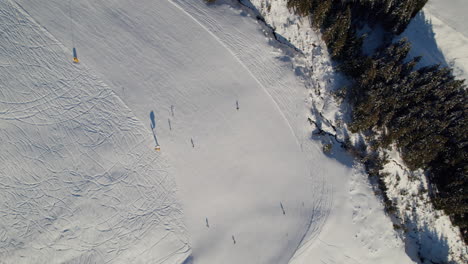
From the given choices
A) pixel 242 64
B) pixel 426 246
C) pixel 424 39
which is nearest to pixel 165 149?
pixel 242 64

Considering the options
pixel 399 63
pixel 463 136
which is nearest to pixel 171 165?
pixel 399 63

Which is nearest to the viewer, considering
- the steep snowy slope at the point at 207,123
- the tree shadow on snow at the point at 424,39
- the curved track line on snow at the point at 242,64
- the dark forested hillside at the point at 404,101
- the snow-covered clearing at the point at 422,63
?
the dark forested hillside at the point at 404,101

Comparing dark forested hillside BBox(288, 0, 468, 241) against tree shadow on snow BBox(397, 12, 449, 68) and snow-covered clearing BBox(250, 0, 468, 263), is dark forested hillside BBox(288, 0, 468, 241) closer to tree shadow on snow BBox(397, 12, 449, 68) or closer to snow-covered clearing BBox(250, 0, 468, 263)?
snow-covered clearing BBox(250, 0, 468, 263)

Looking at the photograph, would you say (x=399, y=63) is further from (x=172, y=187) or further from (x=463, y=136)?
(x=172, y=187)

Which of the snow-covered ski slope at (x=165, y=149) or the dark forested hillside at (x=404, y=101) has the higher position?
the dark forested hillside at (x=404, y=101)

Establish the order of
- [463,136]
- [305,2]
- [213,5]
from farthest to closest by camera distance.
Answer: [213,5] → [305,2] → [463,136]

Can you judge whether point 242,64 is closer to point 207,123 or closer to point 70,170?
point 207,123

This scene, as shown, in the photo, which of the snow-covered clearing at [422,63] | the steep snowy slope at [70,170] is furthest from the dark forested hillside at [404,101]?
the steep snowy slope at [70,170]

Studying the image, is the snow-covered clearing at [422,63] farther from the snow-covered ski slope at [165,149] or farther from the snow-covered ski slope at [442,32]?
the snow-covered ski slope at [165,149]
